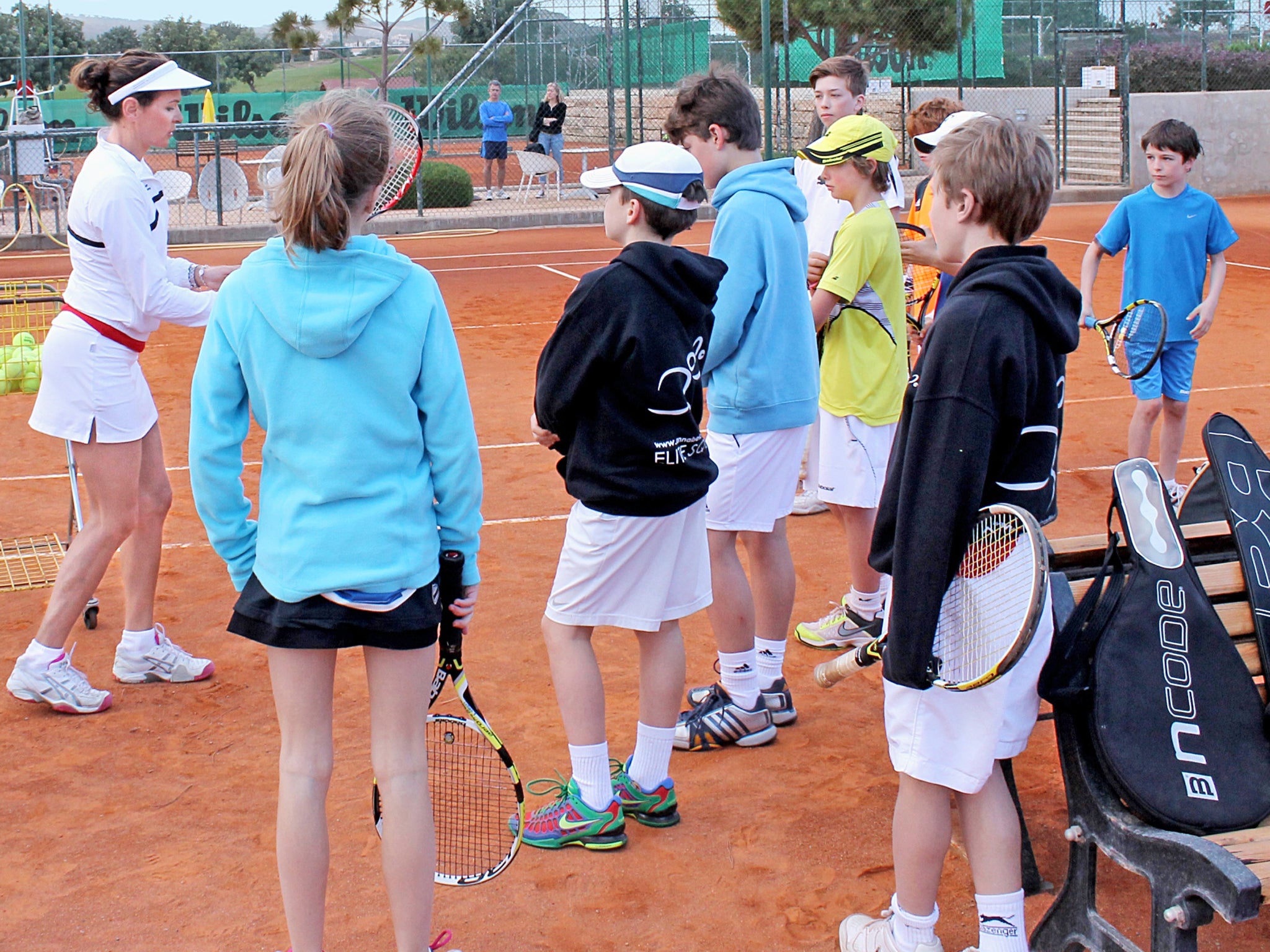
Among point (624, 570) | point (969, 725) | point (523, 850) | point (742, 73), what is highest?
point (742, 73)

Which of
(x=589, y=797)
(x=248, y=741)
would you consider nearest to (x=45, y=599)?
(x=248, y=741)

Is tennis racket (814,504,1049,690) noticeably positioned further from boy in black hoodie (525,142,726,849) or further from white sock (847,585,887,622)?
white sock (847,585,887,622)

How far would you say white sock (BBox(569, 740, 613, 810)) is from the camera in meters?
3.33

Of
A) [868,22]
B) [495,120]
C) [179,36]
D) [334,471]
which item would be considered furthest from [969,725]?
[179,36]

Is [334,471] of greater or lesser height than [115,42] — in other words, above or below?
below

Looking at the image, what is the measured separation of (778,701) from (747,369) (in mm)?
1090

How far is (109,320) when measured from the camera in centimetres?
408

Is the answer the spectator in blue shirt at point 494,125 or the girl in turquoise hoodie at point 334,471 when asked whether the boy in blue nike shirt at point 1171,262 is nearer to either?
the girl in turquoise hoodie at point 334,471

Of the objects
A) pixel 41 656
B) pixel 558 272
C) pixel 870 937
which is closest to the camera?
pixel 870 937

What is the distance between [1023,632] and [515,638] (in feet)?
9.51

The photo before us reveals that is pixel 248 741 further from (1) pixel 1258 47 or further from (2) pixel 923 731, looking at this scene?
(1) pixel 1258 47

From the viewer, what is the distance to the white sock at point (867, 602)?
15.1 ft

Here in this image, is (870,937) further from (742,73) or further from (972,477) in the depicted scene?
(742,73)

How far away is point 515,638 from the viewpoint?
4.86 m
